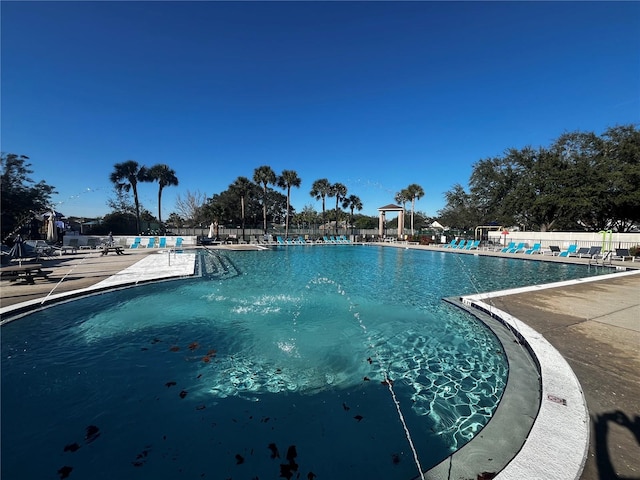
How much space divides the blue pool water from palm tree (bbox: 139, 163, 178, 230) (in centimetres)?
3515

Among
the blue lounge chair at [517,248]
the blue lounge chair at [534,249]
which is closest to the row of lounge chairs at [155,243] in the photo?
the blue lounge chair at [517,248]

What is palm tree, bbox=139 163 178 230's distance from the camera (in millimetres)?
36750

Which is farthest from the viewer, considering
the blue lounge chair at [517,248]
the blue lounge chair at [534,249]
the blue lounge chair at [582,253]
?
the blue lounge chair at [517,248]

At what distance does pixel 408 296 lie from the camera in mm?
8133

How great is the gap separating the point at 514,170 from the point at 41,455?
152 ft

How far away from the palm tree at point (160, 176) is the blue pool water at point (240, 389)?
35.2 m

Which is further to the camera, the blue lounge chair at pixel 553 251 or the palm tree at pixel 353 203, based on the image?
the palm tree at pixel 353 203

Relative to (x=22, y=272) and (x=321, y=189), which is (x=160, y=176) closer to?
(x=321, y=189)

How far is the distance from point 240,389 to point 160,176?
4030cm

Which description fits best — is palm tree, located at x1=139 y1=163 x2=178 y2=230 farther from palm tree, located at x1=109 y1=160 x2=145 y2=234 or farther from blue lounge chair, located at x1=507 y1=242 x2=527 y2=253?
blue lounge chair, located at x1=507 y1=242 x2=527 y2=253

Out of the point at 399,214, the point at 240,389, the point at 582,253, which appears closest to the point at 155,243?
the point at 240,389

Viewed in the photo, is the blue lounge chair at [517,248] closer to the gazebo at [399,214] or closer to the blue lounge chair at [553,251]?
the blue lounge chair at [553,251]

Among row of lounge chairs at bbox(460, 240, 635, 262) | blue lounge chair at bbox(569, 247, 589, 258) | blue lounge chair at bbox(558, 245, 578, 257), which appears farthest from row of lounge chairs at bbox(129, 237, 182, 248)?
blue lounge chair at bbox(569, 247, 589, 258)

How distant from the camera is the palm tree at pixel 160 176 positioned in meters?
36.8
